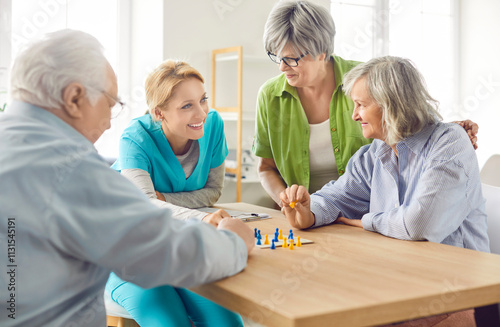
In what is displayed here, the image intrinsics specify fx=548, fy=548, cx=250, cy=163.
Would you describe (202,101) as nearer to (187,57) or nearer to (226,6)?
(187,57)

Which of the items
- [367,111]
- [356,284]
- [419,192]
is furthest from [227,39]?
[356,284]

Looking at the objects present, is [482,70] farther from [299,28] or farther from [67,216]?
[67,216]

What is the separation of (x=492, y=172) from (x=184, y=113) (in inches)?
64.3

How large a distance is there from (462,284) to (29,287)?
2.91 feet

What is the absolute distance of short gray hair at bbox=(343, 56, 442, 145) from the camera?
175 centimetres

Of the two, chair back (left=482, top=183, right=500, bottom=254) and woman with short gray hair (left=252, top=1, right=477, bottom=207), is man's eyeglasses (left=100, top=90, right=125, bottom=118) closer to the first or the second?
woman with short gray hair (left=252, top=1, right=477, bottom=207)

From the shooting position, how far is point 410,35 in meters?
5.79

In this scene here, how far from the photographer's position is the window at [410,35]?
5.40 metres

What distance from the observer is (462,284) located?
3.83 ft

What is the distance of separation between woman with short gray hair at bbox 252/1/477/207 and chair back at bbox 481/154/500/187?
0.85m

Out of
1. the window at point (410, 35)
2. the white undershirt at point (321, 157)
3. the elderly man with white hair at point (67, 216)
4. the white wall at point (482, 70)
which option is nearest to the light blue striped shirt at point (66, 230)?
the elderly man with white hair at point (67, 216)

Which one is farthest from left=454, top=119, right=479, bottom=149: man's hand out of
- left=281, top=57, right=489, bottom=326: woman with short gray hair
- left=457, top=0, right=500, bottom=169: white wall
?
left=457, top=0, right=500, bottom=169: white wall

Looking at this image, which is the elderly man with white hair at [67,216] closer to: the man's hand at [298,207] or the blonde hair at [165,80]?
the man's hand at [298,207]

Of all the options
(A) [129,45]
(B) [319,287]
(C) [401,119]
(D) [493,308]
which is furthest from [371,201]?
(A) [129,45]
